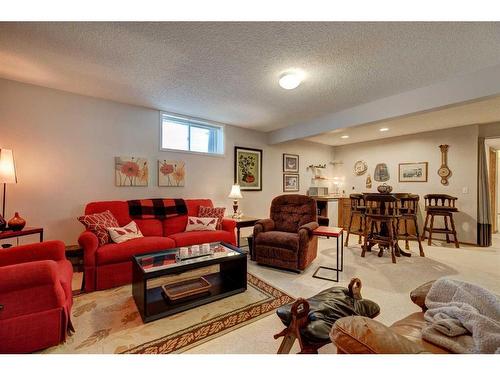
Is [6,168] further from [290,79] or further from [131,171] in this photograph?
[290,79]

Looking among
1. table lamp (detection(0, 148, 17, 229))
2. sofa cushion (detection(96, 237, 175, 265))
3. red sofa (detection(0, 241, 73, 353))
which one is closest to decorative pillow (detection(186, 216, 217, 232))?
sofa cushion (detection(96, 237, 175, 265))

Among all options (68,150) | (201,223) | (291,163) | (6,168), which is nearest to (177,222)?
(201,223)

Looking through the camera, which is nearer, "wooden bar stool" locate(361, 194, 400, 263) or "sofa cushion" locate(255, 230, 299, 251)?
"sofa cushion" locate(255, 230, 299, 251)

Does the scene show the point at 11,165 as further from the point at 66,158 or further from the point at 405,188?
the point at 405,188

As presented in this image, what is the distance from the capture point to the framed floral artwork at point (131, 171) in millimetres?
3339

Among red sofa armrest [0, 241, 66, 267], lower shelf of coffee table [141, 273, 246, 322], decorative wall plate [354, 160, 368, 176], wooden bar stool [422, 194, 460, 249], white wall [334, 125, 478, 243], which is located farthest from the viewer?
decorative wall plate [354, 160, 368, 176]

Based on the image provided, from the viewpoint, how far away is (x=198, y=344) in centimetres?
153

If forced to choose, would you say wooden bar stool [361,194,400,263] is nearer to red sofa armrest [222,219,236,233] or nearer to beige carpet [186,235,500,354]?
beige carpet [186,235,500,354]

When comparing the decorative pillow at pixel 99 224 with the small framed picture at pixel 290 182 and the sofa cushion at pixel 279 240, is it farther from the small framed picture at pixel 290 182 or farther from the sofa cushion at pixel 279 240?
the small framed picture at pixel 290 182

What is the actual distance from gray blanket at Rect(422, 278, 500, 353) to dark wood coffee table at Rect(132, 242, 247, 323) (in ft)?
5.05

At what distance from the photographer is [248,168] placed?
4754 mm

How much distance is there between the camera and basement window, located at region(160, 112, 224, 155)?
3.85m

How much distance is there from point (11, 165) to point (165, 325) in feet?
Result: 7.96
